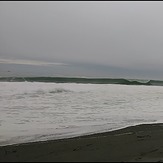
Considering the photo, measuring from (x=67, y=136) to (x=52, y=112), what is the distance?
4.15 meters

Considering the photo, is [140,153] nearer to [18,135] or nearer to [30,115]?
[18,135]

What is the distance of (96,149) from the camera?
6.00 metres

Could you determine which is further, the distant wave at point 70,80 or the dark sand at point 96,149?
the distant wave at point 70,80

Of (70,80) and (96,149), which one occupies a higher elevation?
(70,80)

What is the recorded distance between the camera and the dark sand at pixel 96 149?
17.3ft

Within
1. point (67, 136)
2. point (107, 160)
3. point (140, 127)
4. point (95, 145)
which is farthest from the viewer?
point (140, 127)

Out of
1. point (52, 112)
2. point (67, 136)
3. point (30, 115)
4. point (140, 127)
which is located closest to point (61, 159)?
point (67, 136)

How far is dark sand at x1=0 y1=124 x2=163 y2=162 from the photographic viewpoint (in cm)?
529

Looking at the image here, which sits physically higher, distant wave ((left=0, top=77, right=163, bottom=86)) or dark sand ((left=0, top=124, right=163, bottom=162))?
distant wave ((left=0, top=77, right=163, bottom=86))

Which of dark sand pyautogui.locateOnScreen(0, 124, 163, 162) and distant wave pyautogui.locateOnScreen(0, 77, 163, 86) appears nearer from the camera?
dark sand pyautogui.locateOnScreen(0, 124, 163, 162)

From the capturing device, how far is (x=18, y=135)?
7.85 m

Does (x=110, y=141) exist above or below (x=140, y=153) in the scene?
above

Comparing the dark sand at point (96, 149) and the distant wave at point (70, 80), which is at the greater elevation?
the distant wave at point (70, 80)

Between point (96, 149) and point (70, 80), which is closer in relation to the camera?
point (96, 149)
